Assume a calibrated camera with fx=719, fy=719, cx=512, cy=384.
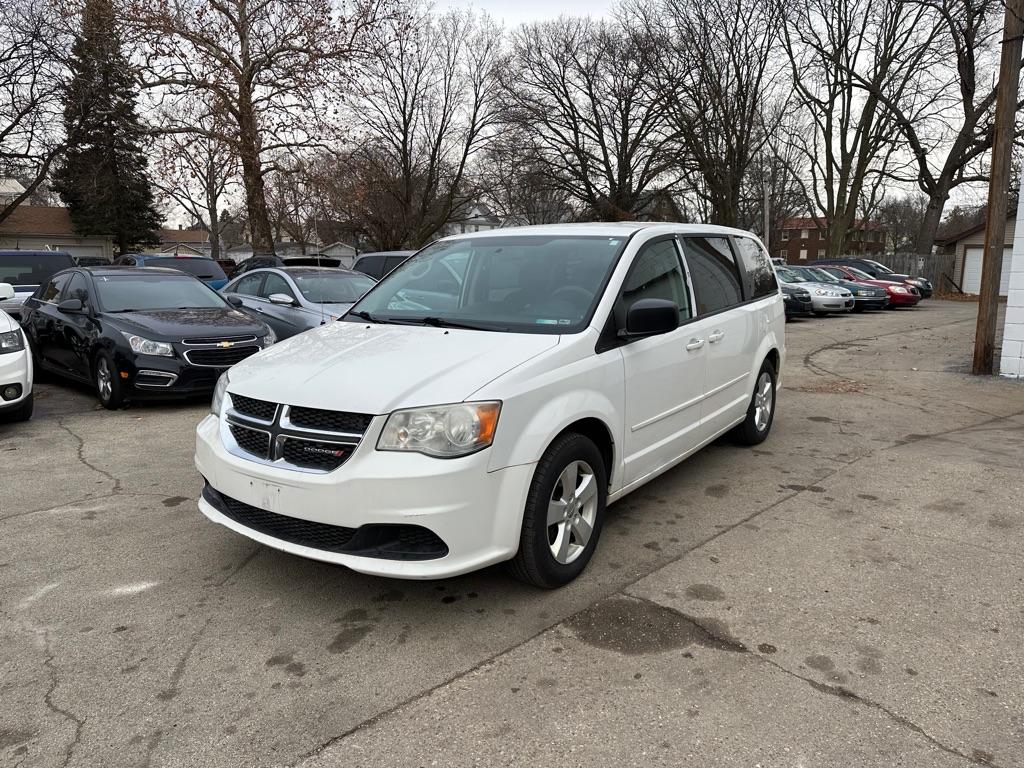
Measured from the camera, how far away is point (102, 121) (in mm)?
26438

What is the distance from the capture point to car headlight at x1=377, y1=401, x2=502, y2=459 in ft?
9.66

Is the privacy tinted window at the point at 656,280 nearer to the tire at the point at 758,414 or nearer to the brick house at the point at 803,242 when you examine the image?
the tire at the point at 758,414

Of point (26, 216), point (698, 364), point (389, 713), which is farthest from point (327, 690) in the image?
point (26, 216)

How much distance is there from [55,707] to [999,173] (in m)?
11.1

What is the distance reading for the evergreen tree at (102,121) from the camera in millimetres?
22078

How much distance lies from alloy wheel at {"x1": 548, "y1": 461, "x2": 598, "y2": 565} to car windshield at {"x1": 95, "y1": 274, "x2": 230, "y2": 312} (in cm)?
653

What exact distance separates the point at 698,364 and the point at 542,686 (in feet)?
8.06

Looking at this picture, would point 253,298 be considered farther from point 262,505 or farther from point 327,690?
point 327,690

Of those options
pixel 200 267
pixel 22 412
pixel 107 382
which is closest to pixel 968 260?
pixel 200 267

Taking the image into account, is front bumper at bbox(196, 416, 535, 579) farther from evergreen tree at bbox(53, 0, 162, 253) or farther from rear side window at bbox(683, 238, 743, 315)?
evergreen tree at bbox(53, 0, 162, 253)

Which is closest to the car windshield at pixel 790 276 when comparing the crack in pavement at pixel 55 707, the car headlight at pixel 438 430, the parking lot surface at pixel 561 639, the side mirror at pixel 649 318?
the parking lot surface at pixel 561 639

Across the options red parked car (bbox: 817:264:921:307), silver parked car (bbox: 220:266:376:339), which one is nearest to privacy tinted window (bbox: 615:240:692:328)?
silver parked car (bbox: 220:266:376:339)

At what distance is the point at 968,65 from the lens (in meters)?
29.4

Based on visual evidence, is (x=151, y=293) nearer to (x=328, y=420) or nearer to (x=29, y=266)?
(x=29, y=266)
